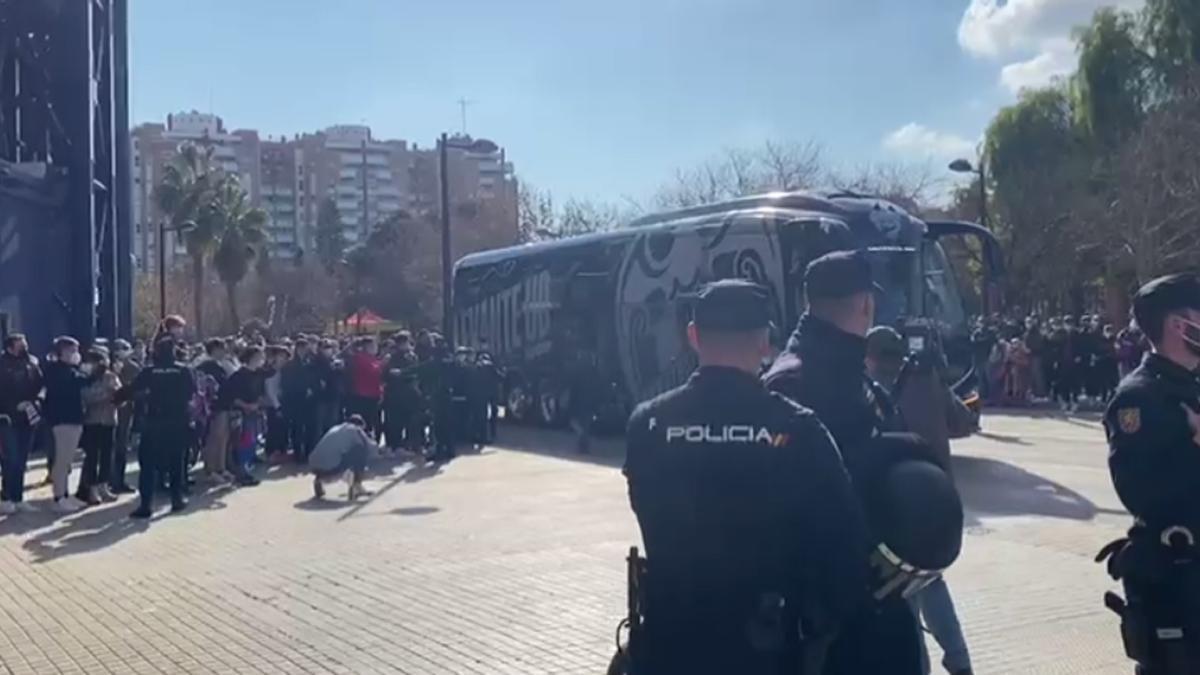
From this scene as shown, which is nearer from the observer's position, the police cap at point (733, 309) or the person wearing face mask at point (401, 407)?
the police cap at point (733, 309)

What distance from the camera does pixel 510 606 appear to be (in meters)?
8.91

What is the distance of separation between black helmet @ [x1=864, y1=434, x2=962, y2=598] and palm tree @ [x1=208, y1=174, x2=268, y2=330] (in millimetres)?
52671

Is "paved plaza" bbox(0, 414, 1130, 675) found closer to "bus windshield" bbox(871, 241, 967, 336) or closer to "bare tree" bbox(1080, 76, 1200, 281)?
"bus windshield" bbox(871, 241, 967, 336)

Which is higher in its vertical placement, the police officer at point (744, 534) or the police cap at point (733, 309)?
the police cap at point (733, 309)

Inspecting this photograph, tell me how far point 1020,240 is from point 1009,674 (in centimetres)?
3960

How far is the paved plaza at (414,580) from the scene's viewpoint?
25.3 feet

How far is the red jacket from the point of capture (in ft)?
66.8

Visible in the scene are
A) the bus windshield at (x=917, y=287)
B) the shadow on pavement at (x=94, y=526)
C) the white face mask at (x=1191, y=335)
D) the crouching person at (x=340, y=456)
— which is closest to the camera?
the white face mask at (x=1191, y=335)

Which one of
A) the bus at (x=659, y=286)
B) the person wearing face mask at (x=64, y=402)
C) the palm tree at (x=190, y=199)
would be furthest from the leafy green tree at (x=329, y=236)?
the person wearing face mask at (x=64, y=402)

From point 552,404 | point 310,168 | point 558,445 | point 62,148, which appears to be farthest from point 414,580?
point 310,168

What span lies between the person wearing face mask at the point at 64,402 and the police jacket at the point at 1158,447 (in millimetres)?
12228

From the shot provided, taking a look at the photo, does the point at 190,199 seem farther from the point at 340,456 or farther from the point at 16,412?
the point at 16,412

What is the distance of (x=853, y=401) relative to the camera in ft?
12.8

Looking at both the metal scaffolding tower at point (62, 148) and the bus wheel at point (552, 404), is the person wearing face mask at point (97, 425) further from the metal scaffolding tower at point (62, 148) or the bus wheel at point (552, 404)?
the bus wheel at point (552, 404)
